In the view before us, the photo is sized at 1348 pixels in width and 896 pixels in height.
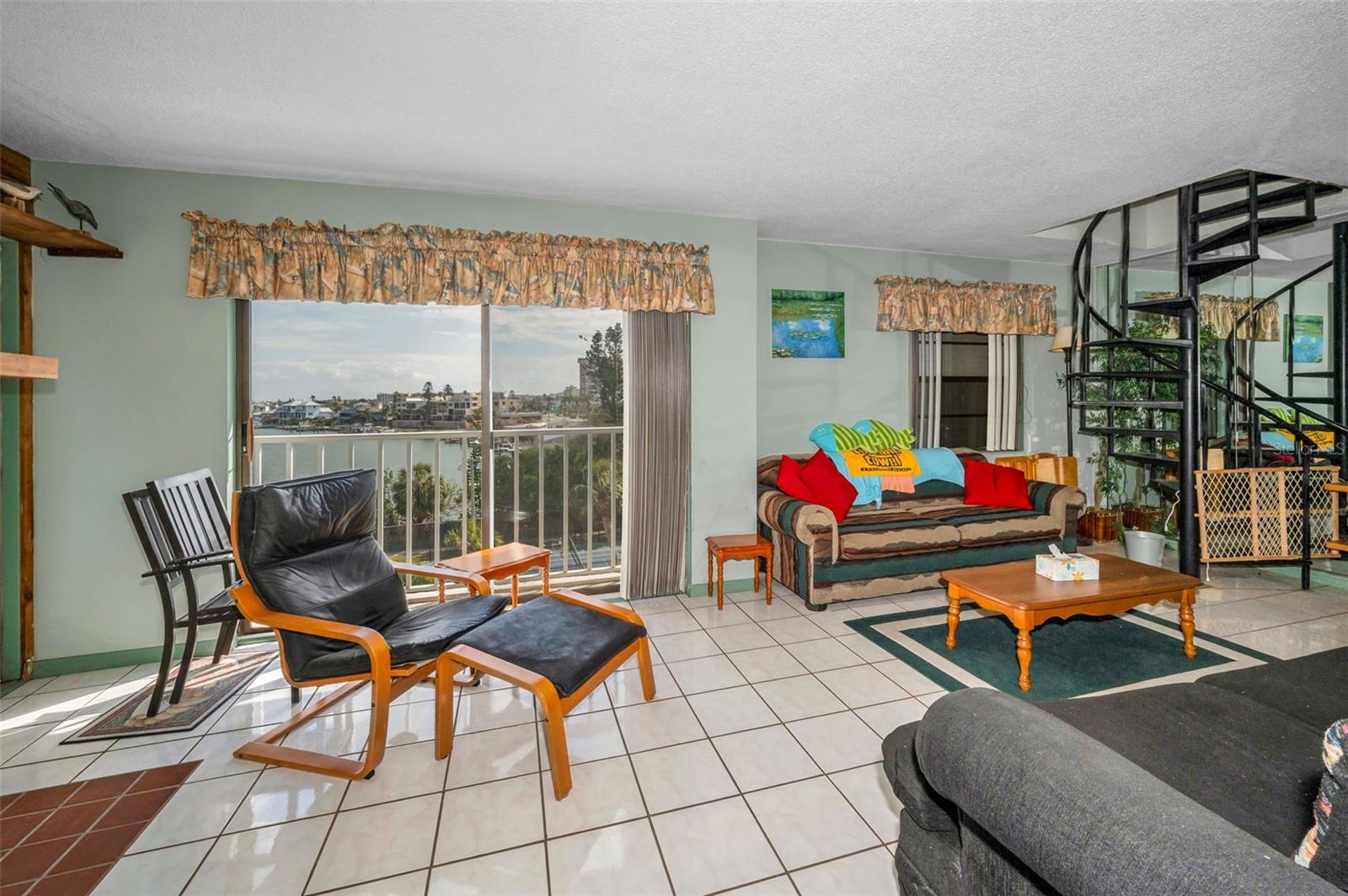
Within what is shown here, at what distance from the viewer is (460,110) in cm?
252

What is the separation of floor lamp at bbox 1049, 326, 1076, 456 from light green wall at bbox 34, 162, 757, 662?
555 centimetres

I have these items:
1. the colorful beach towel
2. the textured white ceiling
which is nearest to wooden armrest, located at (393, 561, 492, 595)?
the textured white ceiling

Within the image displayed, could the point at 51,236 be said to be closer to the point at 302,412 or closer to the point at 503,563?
the point at 302,412

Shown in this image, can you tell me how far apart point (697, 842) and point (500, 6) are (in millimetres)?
2736

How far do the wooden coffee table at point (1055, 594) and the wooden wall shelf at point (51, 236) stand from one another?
4.60 meters

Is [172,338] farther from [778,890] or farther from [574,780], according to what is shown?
[778,890]

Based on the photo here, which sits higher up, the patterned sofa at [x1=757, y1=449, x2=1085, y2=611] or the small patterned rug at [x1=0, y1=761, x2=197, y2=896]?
the patterned sofa at [x1=757, y1=449, x2=1085, y2=611]

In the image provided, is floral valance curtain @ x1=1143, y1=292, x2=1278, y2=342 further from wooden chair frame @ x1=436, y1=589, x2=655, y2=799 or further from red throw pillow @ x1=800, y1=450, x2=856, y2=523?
wooden chair frame @ x1=436, y1=589, x2=655, y2=799

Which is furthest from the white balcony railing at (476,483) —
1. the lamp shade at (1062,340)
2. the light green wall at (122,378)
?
the lamp shade at (1062,340)

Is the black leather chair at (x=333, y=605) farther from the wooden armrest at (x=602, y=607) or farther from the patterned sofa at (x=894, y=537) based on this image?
the patterned sofa at (x=894, y=537)

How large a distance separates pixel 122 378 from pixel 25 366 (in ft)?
3.66

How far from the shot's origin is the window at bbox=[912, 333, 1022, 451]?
5219mm

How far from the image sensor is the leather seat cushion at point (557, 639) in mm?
2129

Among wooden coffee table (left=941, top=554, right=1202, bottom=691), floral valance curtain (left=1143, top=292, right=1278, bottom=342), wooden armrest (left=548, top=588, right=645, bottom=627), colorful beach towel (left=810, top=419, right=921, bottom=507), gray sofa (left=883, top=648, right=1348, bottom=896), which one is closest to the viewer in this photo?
gray sofa (left=883, top=648, right=1348, bottom=896)
